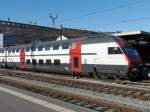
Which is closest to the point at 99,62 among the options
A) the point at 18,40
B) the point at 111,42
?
the point at 111,42

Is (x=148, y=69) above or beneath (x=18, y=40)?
beneath

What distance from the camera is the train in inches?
924

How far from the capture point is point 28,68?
126 ft

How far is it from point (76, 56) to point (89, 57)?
6.37 feet

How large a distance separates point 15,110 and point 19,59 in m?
30.0

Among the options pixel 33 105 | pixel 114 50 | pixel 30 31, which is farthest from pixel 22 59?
pixel 30 31

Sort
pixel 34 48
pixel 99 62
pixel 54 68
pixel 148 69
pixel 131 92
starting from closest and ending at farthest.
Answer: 1. pixel 131 92
2. pixel 99 62
3. pixel 148 69
4. pixel 54 68
5. pixel 34 48

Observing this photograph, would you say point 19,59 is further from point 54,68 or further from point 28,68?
point 54,68

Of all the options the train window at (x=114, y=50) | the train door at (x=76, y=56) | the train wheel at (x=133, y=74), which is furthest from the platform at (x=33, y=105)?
the train door at (x=76, y=56)

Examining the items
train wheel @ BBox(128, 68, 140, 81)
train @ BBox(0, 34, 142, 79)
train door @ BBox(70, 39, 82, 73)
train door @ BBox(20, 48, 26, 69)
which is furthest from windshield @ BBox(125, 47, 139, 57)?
train door @ BBox(20, 48, 26, 69)

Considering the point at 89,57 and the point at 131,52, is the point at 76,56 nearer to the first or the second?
the point at 89,57

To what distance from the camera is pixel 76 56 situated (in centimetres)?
2795

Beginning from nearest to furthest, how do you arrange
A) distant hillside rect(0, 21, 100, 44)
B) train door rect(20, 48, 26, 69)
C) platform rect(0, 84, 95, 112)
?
1. platform rect(0, 84, 95, 112)
2. train door rect(20, 48, 26, 69)
3. distant hillside rect(0, 21, 100, 44)

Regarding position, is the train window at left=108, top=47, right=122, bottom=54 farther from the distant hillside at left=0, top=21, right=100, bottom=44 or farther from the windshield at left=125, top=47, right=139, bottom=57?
the distant hillside at left=0, top=21, right=100, bottom=44
